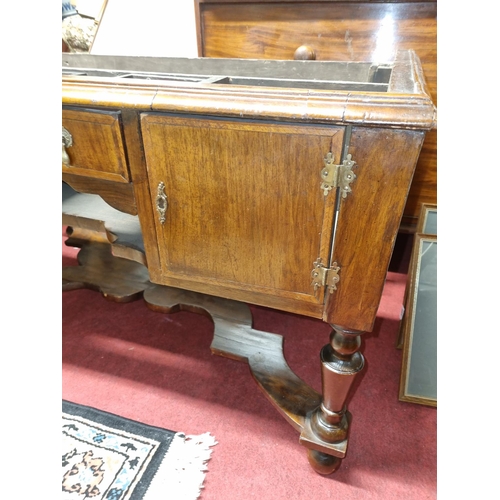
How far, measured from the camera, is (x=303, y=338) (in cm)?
126

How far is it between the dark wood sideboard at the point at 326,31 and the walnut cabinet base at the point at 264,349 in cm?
75

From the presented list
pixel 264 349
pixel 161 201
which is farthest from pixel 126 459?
pixel 161 201

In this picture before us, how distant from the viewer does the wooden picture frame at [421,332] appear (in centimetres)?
102

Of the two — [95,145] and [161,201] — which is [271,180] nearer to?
[161,201]

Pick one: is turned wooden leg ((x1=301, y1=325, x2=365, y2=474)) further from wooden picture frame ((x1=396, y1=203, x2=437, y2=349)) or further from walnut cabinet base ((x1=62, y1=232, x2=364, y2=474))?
wooden picture frame ((x1=396, y1=203, x2=437, y2=349))

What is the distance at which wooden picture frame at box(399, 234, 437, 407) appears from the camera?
1023mm

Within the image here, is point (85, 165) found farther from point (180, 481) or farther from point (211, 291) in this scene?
point (180, 481)

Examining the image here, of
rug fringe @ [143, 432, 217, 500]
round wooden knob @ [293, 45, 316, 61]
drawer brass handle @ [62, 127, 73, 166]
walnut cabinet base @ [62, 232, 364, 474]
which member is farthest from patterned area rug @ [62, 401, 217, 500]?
round wooden knob @ [293, 45, 316, 61]

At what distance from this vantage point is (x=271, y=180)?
21.9 inches

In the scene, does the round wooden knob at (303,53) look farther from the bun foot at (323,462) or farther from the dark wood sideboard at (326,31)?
the bun foot at (323,462)

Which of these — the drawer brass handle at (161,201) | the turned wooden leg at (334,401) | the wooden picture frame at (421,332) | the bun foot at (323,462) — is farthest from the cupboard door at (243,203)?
the wooden picture frame at (421,332)

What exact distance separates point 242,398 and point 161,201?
643 mm

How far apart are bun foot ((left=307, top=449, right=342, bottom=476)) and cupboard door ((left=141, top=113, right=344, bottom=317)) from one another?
398mm
